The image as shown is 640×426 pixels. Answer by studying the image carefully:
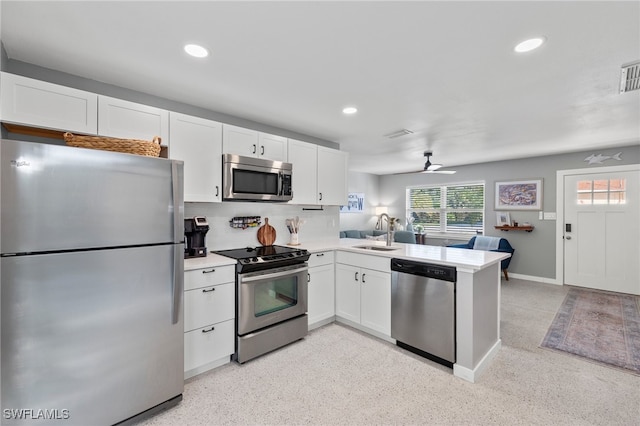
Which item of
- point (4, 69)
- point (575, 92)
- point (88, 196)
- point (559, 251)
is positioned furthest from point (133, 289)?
point (559, 251)

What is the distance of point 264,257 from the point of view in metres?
2.64

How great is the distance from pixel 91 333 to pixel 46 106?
1562mm

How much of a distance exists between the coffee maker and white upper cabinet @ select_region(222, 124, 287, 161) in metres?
0.76

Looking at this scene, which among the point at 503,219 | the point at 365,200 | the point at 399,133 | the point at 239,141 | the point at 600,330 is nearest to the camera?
the point at 239,141

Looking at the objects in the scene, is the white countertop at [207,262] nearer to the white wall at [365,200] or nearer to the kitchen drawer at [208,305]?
the kitchen drawer at [208,305]

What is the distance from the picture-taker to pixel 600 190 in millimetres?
4809

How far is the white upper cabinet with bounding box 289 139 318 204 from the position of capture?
3.50 metres

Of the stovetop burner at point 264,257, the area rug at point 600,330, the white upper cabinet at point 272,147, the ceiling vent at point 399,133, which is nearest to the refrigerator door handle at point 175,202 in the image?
the stovetop burner at point 264,257

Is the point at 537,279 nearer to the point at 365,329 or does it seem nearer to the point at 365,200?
the point at 365,200

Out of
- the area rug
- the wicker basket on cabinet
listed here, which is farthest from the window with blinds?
the wicker basket on cabinet

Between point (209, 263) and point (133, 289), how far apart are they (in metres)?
0.67

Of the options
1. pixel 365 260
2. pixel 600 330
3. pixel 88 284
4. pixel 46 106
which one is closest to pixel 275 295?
pixel 365 260

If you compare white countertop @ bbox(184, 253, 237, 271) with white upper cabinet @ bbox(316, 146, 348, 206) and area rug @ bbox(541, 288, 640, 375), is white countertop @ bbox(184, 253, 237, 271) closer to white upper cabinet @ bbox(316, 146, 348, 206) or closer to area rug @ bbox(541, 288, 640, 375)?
white upper cabinet @ bbox(316, 146, 348, 206)

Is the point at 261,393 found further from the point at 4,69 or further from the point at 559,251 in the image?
the point at 559,251
